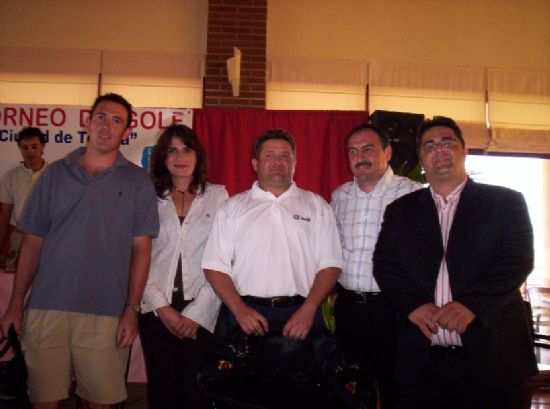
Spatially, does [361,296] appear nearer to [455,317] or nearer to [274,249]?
[274,249]

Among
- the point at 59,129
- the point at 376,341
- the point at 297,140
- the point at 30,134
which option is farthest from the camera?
the point at 297,140

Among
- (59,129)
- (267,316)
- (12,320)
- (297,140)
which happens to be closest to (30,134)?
(59,129)

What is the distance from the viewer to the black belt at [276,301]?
6.81ft

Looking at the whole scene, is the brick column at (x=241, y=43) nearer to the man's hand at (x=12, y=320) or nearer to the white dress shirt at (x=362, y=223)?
the white dress shirt at (x=362, y=223)

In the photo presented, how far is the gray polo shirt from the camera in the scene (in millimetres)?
2006

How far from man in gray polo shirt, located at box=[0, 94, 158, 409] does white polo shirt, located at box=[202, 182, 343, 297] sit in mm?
324

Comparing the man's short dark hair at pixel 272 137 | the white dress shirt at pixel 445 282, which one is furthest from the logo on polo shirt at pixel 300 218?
the white dress shirt at pixel 445 282

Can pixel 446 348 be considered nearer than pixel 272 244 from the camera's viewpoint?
Yes

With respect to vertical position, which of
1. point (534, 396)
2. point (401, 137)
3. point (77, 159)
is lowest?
point (534, 396)

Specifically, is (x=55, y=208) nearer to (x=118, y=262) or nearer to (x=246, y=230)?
(x=118, y=262)

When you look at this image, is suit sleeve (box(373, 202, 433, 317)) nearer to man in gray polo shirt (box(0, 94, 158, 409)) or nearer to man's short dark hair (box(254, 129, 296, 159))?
man's short dark hair (box(254, 129, 296, 159))

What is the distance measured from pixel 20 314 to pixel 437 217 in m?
1.73

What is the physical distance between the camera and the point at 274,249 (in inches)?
83.5

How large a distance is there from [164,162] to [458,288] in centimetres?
143
